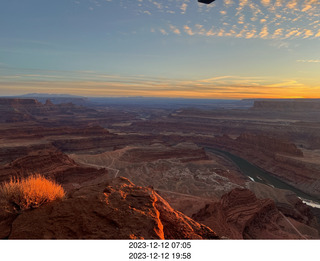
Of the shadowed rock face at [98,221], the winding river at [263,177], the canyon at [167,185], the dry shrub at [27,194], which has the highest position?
the dry shrub at [27,194]

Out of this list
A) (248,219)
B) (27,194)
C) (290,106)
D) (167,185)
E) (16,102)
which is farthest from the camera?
(290,106)

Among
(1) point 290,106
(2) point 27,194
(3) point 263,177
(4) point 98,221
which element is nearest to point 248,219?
(4) point 98,221

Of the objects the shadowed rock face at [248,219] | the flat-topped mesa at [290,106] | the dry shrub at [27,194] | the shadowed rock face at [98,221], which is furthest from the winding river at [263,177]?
the flat-topped mesa at [290,106]

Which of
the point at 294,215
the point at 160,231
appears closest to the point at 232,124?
the point at 294,215

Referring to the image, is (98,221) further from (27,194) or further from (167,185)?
(167,185)

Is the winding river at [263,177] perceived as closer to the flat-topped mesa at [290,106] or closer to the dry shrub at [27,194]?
the dry shrub at [27,194]
